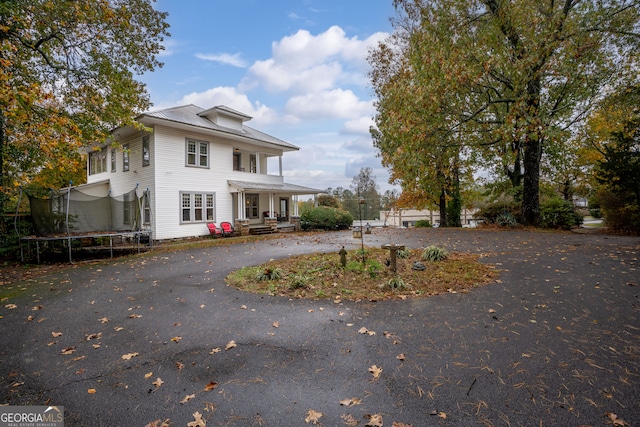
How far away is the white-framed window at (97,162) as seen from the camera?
789 inches

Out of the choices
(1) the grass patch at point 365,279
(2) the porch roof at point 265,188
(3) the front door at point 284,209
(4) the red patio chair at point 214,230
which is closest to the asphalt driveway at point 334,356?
(1) the grass patch at point 365,279

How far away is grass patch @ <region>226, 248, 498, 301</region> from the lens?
5.59 meters

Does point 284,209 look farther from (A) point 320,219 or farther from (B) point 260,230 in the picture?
(B) point 260,230

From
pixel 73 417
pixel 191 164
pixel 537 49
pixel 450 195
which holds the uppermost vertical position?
pixel 537 49

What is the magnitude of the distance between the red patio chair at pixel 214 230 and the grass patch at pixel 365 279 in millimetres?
9723

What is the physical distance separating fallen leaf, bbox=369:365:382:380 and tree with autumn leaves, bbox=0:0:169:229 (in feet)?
34.0

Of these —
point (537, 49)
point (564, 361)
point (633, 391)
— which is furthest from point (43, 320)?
point (537, 49)

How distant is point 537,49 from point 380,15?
6.92m

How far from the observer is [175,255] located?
11328 millimetres

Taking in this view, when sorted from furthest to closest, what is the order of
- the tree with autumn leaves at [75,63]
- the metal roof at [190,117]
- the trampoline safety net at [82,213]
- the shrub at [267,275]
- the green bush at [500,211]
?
the green bush at [500,211], the metal roof at [190,117], the trampoline safety net at [82,213], the tree with autumn leaves at [75,63], the shrub at [267,275]

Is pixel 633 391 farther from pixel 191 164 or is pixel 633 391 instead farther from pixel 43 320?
pixel 191 164

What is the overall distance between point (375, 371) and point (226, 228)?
15.7m

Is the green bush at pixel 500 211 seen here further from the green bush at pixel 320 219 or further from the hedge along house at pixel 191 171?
the hedge along house at pixel 191 171

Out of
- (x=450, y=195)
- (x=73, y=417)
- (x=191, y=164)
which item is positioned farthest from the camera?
(x=450, y=195)
